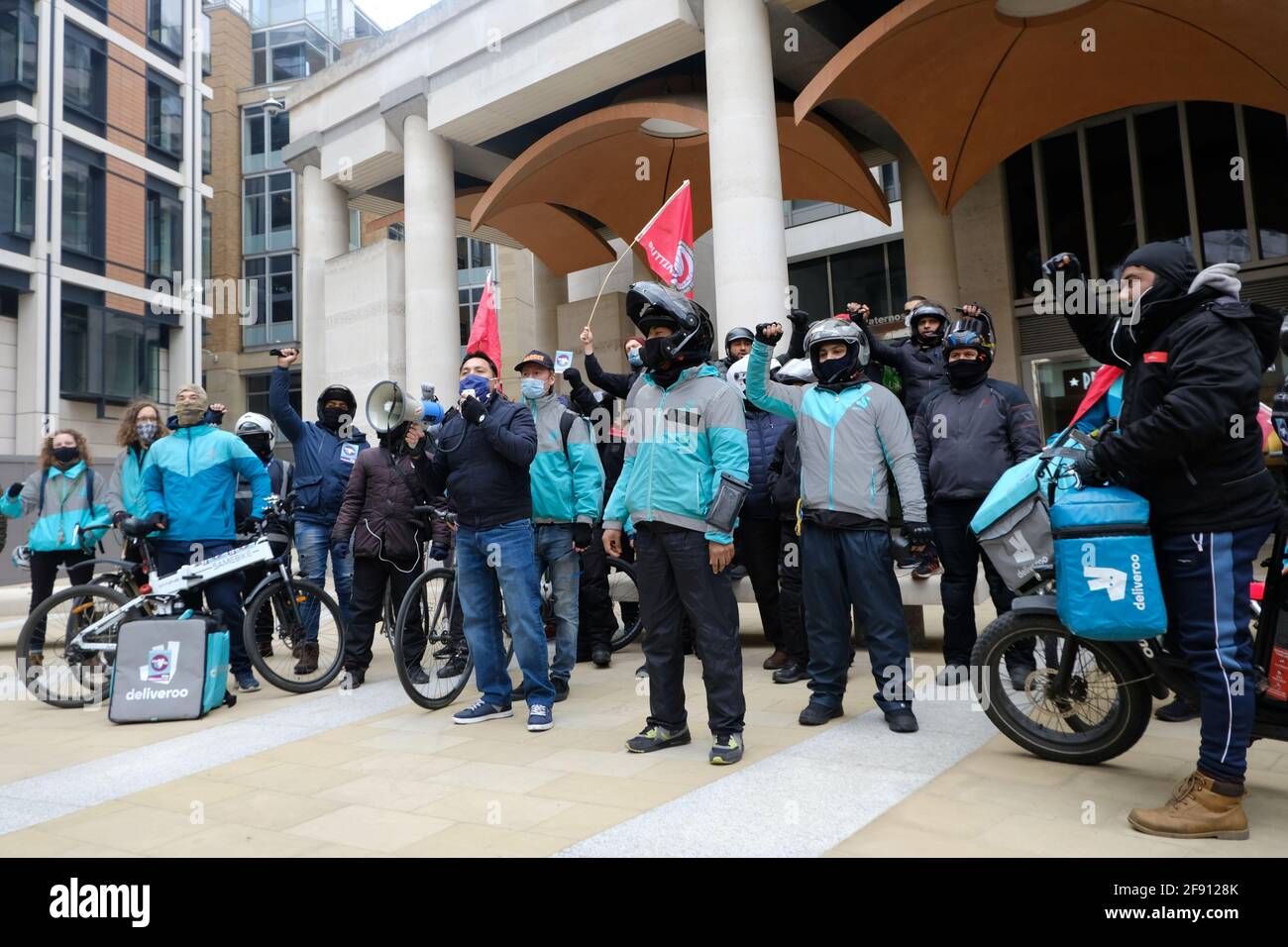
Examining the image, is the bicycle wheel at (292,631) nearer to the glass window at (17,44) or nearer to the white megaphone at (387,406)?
the white megaphone at (387,406)

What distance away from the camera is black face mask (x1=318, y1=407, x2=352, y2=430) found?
24.7 ft

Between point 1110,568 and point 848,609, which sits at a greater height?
point 1110,568

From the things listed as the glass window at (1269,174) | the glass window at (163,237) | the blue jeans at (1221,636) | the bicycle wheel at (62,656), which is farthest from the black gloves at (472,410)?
the glass window at (163,237)

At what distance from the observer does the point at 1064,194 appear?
53.8ft

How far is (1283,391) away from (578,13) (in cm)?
1302

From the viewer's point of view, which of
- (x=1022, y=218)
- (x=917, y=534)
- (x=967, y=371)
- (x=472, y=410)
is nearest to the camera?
(x=917, y=534)

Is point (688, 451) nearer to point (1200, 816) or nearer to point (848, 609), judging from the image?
point (848, 609)

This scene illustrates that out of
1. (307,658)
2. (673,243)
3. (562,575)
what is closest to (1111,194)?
(673,243)

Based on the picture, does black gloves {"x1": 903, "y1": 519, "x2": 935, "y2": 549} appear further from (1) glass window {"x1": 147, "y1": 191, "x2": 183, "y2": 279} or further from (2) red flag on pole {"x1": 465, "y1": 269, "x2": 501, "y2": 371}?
(1) glass window {"x1": 147, "y1": 191, "x2": 183, "y2": 279}

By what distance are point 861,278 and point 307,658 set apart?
16067 millimetres

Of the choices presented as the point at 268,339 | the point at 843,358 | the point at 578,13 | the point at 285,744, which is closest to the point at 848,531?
the point at 843,358

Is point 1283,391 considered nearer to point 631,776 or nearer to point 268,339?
point 631,776

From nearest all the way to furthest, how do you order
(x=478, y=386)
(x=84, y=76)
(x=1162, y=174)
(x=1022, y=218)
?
(x=478, y=386), (x=1162, y=174), (x=1022, y=218), (x=84, y=76)

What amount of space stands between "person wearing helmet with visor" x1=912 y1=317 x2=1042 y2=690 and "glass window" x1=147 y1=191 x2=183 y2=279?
33.7 metres
